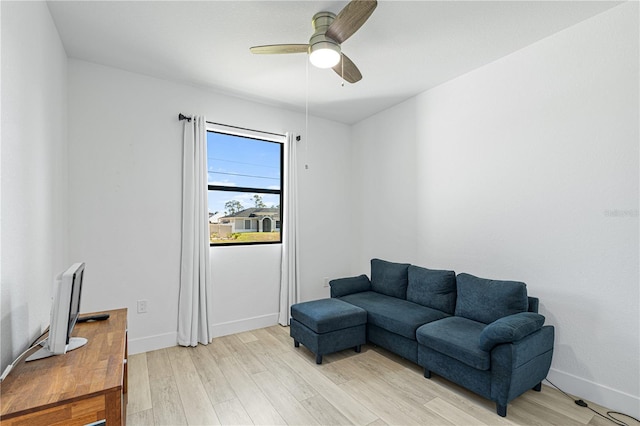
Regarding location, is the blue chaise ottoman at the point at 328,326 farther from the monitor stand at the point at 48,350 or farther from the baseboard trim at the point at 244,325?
the monitor stand at the point at 48,350

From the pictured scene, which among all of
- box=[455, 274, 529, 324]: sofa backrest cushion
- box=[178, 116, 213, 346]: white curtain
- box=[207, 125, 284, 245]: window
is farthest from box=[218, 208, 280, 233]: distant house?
box=[455, 274, 529, 324]: sofa backrest cushion

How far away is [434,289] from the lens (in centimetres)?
309

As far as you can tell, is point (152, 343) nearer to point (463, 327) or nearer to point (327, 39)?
point (463, 327)

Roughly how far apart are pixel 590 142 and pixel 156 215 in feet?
12.7

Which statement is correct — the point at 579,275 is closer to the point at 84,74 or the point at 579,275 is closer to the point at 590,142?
the point at 590,142

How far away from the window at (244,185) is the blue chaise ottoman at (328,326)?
47.9 inches

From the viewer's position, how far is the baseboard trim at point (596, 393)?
211cm

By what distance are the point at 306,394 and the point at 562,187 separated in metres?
2.60

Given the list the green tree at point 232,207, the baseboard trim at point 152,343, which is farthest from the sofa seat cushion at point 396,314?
the baseboard trim at point 152,343

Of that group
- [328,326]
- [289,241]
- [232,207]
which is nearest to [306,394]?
[328,326]

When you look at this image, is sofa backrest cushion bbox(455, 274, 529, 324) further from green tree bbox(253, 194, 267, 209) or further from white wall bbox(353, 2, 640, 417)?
green tree bbox(253, 194, 267, 209)

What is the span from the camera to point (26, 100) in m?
1.74

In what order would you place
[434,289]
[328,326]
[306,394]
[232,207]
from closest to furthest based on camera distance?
[306,394], [328,326], [434,289], [232,207]

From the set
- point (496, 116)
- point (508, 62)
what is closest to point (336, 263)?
point (496, 116)
